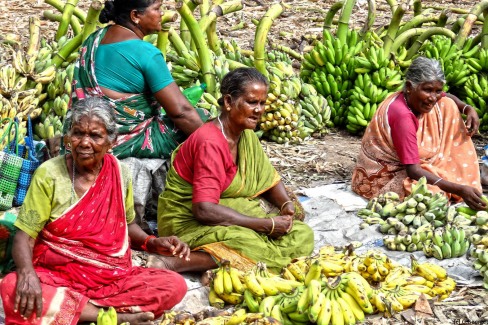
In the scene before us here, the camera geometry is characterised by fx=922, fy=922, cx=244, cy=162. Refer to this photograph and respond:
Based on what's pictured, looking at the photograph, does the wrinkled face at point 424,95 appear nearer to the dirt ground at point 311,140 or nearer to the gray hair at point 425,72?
the gray hair at point 425,72

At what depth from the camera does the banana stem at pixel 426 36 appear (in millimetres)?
8492

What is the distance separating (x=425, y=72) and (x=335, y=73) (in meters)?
2.13

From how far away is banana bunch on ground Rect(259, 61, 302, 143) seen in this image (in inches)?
297

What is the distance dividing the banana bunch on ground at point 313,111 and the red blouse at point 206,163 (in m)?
2.64

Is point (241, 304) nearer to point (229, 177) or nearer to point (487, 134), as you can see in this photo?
point (229, 177)

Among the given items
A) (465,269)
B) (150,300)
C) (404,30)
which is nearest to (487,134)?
(404,30)

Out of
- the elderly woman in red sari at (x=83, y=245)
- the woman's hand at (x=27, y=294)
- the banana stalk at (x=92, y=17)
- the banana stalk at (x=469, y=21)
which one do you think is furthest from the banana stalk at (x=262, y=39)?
the woman's hand at (x=27, y=294)

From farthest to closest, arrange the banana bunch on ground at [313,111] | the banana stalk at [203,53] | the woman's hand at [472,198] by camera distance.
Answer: the banana bunch on ground at [313,111] < the banana stalk at [203,53] < the woman's hand at [472,198]

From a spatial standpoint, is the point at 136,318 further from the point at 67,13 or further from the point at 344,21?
the point at 344,21

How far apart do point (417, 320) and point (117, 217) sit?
61.0 inches

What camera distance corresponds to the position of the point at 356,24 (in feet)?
33.0

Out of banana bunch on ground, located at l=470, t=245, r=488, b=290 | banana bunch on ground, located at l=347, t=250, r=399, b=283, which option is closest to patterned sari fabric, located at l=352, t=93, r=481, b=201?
banana bunch on ground, located at l=470, t=245, r=488, b=290

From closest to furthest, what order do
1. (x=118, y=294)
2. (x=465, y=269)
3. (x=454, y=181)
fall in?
(x=118, y=294) → (x=465, y=269) → (x=454, y=181)

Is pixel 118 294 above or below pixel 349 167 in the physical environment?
above
